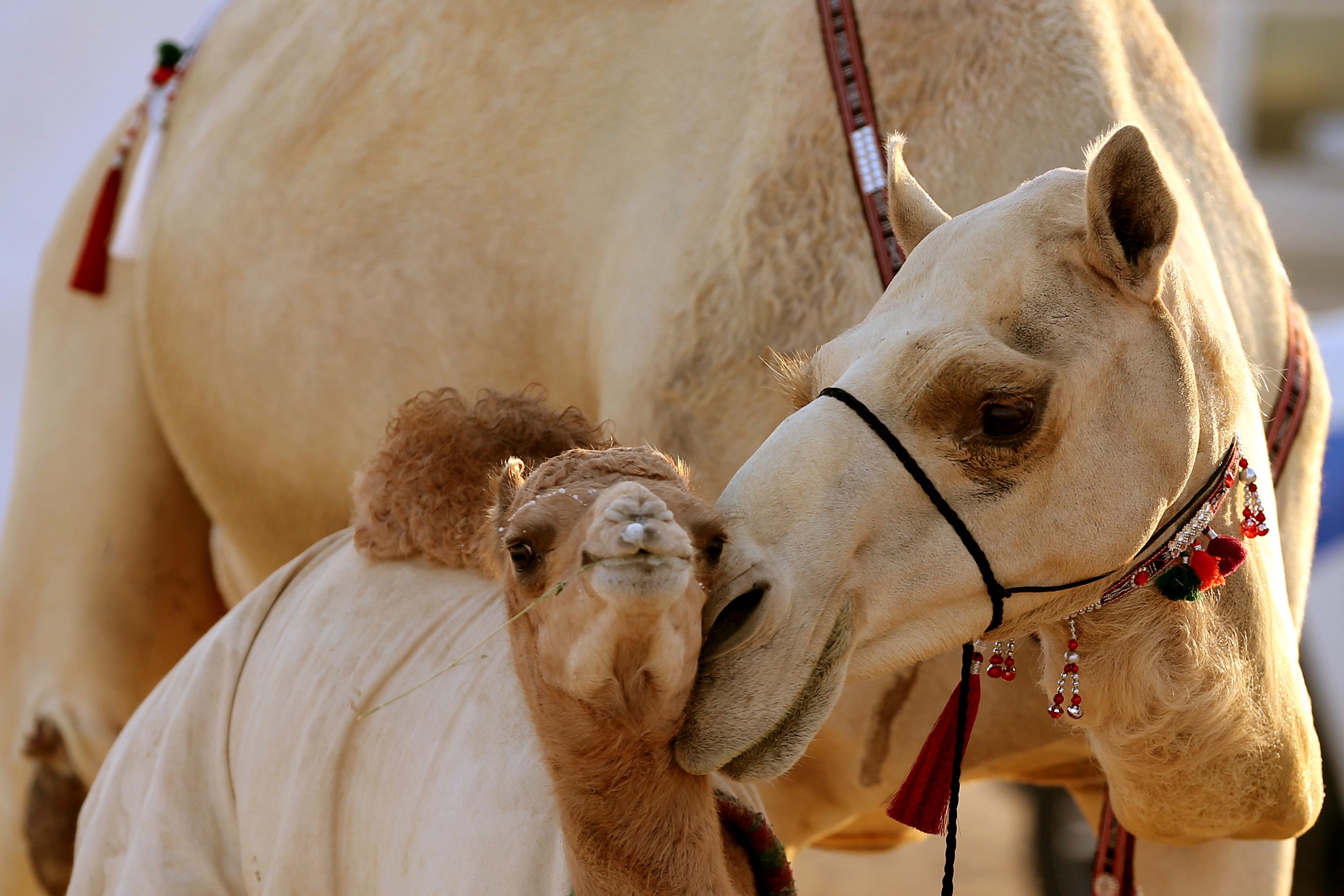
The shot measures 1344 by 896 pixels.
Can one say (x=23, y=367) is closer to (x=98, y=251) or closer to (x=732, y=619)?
(x=98, y=251)

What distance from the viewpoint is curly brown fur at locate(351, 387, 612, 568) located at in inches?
64.1

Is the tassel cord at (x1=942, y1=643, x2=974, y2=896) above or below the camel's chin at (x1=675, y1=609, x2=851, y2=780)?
below

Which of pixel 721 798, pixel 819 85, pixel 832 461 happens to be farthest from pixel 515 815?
pixel 819 85

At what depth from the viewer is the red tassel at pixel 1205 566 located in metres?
1.40

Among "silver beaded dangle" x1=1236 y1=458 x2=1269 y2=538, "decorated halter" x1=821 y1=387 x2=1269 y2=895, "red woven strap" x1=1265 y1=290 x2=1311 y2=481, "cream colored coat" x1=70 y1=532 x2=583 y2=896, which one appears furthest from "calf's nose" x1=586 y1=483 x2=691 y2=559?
"red woven strap" x1=1265 y1=290 x2=1311 y2=481

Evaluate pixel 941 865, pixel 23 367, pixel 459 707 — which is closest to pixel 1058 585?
pixel 459 707

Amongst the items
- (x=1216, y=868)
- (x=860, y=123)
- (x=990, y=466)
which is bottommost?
(x=1216, y=868)

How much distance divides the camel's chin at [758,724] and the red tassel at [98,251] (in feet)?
6.97

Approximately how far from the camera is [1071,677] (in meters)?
1.46

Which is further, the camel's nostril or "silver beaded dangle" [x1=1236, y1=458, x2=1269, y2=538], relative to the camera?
"silver beaded dangle" [x1=1236, y1=458, x2=1269, y2=538]

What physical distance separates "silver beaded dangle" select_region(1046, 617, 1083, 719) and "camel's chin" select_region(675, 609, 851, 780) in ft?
1.00

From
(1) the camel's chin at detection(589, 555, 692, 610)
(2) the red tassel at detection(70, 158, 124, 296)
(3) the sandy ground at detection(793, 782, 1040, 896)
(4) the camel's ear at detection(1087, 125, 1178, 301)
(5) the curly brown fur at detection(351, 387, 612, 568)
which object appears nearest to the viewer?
(1) the camel's chin at detection(589, 555, 692, 610)

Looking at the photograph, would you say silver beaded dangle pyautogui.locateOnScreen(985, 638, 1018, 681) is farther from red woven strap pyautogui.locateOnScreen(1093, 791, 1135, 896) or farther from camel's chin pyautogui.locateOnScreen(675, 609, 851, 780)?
red woven strap pyautogui.locateOnScreen(1093, 791, 1135, 896)

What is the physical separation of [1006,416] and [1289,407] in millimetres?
780
